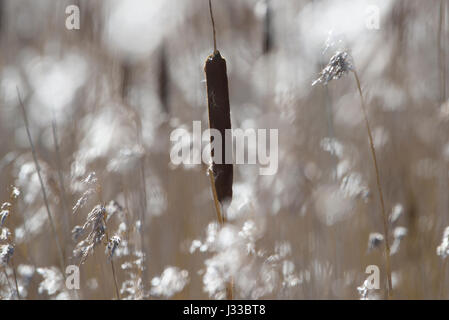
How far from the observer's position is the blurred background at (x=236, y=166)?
133 centimetres

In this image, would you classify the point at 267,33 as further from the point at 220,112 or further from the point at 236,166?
the point at 220,112

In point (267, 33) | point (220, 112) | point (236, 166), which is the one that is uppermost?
point (267, 33)

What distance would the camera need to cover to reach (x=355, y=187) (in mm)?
1447

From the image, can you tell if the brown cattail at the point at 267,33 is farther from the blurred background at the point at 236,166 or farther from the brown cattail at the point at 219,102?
the brown cattail at the point at 219,102

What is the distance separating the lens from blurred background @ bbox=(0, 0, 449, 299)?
1331 mm

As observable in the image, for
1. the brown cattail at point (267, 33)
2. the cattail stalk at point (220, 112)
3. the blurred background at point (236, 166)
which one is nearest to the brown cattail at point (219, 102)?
the cattail stalk at point (220, 112)

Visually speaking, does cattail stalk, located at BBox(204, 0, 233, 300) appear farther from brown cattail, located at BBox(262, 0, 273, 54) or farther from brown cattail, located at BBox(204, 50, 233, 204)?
brown cattail, located at BBox(262, 0, 273, 54)

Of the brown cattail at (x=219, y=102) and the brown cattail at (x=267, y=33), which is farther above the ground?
the brown cattail at (x=267, y=33)

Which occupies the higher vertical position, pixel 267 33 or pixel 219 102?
pixel 267 33

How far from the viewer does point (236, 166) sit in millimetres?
1841

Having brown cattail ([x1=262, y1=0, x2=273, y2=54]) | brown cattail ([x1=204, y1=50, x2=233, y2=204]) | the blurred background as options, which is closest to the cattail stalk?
brown cattail ([x1=204, y1=50, x2=233, y2=204])

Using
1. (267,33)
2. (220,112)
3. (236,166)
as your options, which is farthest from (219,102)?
(236,166)

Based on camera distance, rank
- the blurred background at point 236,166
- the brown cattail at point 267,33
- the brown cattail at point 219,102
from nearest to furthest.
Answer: the brown cattail at point 219,102, the blurred background at point 236,166, the brown cattail at point 267,33

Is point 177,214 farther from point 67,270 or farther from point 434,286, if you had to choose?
point 434,286
